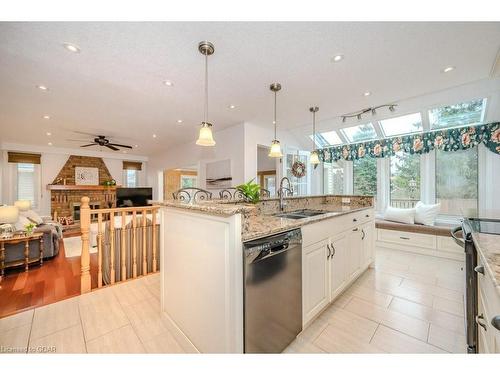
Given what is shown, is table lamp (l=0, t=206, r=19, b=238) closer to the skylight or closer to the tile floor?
the tile floor

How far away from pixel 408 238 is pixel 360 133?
2488 millimetres

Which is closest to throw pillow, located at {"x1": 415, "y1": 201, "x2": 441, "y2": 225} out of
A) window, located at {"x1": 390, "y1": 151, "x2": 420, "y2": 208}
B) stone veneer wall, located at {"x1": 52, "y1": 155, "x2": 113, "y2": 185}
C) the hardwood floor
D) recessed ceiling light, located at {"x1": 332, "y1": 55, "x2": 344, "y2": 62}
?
window, located at {"x1": 390, "y1": 151, "x2": 420, "y2": 208}

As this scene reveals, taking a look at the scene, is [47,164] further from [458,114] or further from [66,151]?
[458,114]

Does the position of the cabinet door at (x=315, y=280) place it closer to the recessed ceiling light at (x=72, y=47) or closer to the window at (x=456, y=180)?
the recessed ceiling light at (x=72, y=47)

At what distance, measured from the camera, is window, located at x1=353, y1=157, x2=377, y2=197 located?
4.74m

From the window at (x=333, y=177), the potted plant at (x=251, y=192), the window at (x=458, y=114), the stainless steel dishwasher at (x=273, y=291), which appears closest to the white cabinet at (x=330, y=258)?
the stainless steel dishwasher at (x=273, y=291)

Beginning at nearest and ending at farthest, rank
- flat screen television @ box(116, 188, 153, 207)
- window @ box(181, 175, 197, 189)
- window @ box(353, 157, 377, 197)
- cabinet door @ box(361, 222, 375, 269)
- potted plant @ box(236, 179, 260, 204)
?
potted plant @ box(236, 179, 260, 204), cabinet door @ box(361, 222, 375, 269), window @ box(353, 157, 377, 197), flat screen television @ box(116, 188, 153, 207), window @ box(181, 175, 197, 189)

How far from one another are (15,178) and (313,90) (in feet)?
27.5

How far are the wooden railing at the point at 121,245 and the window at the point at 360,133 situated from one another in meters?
4.49

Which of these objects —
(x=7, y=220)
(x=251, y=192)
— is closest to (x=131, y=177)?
(x=7, y=220)

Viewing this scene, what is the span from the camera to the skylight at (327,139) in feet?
16.2

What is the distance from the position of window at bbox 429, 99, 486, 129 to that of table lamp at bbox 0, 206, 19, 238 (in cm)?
701
